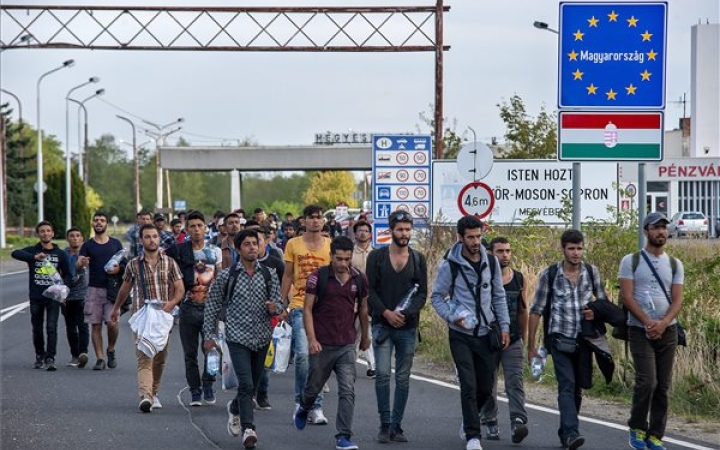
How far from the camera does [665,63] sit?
13.4 m

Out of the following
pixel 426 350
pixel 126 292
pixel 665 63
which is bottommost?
pixel 426 350

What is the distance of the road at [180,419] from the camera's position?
412 inches

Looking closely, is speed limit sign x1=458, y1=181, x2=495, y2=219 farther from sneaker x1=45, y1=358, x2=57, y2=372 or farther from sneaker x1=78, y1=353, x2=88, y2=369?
sneaker x1=45, y1=358, x2=57, y2=372

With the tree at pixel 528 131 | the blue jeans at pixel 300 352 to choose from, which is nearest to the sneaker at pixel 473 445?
the blue jeans at pixel 300 352

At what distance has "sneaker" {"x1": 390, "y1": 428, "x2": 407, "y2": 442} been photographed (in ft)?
34.6

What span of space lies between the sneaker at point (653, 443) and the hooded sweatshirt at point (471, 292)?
4.56 ft

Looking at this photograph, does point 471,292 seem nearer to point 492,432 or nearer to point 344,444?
point 492,432

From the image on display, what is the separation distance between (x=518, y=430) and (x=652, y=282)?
1.57m

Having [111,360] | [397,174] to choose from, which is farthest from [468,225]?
[397,174]

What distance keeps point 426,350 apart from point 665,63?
6.18 m

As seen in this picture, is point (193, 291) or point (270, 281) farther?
point (193, 291)

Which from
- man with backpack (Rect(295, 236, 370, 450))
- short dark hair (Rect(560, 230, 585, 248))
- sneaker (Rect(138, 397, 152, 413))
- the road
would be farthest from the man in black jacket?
short dark hair (Rect(560, 230, 585, 248))

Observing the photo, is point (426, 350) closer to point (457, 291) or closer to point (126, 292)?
point (126, 292)

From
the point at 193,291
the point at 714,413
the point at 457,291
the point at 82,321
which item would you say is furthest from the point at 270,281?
the point at 82,321
